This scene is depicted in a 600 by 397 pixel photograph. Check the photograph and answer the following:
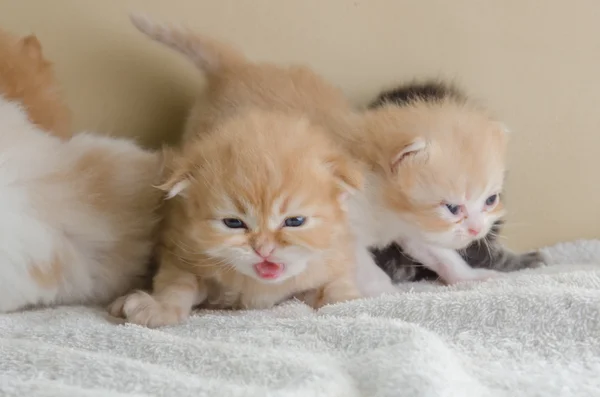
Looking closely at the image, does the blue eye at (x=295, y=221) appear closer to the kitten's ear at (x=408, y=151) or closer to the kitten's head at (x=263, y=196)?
the kitten's head at (x=263, y=196)

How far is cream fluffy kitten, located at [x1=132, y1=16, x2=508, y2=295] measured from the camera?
3.69 feet

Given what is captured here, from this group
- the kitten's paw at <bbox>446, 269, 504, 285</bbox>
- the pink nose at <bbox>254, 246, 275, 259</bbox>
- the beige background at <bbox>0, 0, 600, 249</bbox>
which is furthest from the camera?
the beige background at <bbox>0, 0, 600, 249</bbox>

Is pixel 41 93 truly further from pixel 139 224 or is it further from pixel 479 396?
pixel 479 396

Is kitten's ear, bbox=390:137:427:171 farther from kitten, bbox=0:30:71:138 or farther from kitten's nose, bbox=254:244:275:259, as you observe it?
kitten, bbox=0:30:71:138

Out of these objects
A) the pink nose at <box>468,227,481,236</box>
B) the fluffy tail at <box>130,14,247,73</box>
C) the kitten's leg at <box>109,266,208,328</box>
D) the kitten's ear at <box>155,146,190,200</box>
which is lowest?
the kitten's leg at <box>109,266,208,328</box>

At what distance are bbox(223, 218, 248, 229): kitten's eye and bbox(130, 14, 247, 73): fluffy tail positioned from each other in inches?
19.2

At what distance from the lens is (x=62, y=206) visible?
103 cm

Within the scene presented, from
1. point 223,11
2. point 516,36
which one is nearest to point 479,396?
point 223,11

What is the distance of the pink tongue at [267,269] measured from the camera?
0.94 metres

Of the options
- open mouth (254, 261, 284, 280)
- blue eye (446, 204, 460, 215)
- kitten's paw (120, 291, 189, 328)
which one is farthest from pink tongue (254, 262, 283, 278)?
blue eye (446, 204, 460, 215)

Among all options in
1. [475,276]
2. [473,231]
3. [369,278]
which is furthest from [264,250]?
[475,276]

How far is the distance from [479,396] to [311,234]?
339 millimetres

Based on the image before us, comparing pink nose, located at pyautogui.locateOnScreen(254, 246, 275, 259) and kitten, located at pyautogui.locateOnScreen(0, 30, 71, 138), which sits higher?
kitten, located at pyautogui.locateOnScreen(0, 30, 71, 138)

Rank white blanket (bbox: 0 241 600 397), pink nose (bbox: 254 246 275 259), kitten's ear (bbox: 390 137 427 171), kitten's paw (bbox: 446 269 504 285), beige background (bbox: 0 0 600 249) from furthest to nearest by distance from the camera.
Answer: beige background (bbox: 0 0 600 249), kitten's paw (bbox: 446 269 504 285), kitten's ear (bbox: 390 137 427 171), pink nose (bbox: 254 246 275 259), white blanket (bbox: 0 241 600 397)
